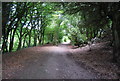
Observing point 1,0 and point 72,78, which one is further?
point 1,0

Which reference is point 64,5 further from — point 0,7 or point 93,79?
point 93,79

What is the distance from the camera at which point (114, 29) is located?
809cm

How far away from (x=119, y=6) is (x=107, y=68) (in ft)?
14.5

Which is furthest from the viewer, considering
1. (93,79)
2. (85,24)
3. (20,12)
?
(20,12)

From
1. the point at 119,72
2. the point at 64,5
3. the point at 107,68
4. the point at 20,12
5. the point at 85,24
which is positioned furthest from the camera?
the point at 20,12

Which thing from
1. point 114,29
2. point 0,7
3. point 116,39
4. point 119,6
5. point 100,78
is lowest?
point 100,78

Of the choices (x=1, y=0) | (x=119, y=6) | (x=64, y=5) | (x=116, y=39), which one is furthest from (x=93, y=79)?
(x=1, y=0)

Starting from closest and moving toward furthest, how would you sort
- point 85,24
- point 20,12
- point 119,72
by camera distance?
point 119,72 < point 85,24 < point 20,12

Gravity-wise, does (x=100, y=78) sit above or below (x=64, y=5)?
below

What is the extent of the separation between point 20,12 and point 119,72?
1164 cm

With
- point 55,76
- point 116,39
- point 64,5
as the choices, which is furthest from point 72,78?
point 64,5

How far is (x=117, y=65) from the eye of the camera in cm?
730

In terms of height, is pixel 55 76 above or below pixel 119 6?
below

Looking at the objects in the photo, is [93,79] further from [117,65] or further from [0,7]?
[0,7]
